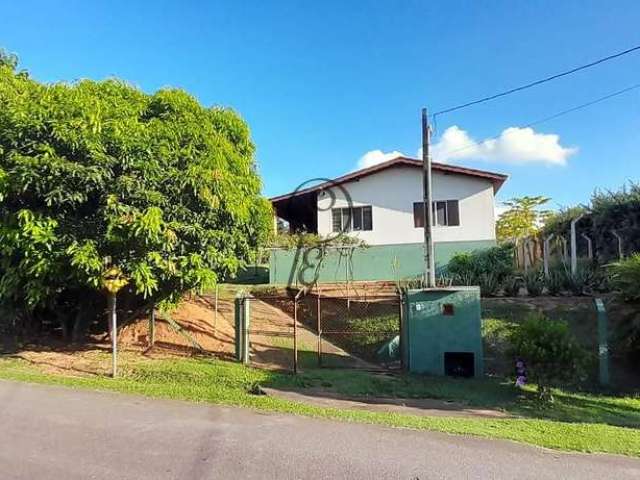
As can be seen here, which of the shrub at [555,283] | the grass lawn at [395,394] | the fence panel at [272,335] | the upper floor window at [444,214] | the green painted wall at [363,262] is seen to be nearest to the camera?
the grass lawn at [395,394]

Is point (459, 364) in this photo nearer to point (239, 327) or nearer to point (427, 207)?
point (427, 207)

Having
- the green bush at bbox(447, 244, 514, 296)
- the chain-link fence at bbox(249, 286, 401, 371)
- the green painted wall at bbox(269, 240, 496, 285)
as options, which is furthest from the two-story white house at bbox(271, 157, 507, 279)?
the chain-link fence at bbox(249, 286, 401, 371)

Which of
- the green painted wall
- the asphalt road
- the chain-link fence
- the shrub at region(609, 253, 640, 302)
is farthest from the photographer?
the green painted wall

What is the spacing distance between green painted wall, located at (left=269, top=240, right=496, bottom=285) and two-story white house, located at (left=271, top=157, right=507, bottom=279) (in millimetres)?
1145

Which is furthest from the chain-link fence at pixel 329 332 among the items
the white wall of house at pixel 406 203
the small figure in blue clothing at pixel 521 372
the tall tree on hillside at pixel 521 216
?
the tall tree on hillside at pixel 521 216

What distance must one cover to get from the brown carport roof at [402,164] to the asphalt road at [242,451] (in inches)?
723

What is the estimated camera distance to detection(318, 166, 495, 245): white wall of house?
908 inches

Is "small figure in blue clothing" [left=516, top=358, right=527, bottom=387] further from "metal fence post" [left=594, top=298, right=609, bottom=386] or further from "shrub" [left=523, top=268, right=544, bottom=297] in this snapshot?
"shrub" [left=523, top=268, right=544, bottom=297]

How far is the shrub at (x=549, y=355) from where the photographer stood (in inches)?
336

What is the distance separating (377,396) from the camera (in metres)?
8.82

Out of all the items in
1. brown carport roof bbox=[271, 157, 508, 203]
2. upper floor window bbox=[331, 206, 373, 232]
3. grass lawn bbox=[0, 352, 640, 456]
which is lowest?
grass lawn bbox=[0, 352, 640, 456]

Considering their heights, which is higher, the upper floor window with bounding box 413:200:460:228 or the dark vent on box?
the upper floor window with bounding box 413:200:460:228

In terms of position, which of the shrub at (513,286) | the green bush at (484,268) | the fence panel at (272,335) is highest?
the green bush at (484,268)

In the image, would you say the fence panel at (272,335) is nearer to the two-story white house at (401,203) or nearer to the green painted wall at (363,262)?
the green painted wall at (363,262)
